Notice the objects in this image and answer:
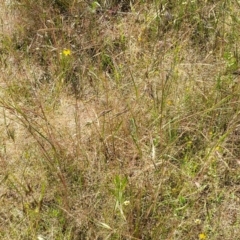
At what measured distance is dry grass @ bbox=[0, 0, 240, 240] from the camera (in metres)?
1.81

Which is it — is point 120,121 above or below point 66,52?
below

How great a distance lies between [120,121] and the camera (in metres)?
2.09

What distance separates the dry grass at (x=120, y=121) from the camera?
1.81 metres

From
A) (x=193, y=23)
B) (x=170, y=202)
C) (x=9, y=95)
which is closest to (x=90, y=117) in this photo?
(x=9, y=95)

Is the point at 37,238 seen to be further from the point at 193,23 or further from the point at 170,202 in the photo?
the point at 193,23

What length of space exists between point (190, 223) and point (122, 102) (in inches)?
27.9

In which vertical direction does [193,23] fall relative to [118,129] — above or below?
above

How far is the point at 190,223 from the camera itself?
1.79 metres

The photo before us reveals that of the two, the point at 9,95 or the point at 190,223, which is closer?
the point at 190,223

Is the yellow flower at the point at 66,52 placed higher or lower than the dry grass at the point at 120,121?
higher

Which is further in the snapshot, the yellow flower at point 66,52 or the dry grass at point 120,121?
the yellow flower at point 66,52

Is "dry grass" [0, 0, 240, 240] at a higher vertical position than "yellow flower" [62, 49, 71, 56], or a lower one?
lower

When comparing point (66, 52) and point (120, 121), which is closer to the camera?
point (120, 121)

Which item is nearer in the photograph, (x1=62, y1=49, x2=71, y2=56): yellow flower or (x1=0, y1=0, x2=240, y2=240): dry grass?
(x1=0, y1=0, x2=240, y2=240): dry grass
